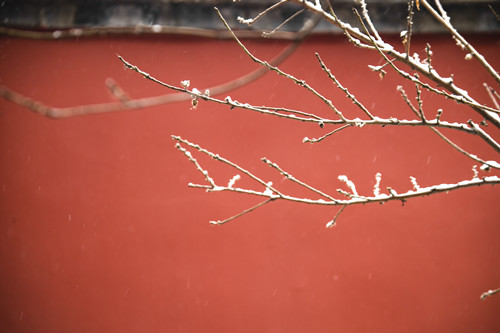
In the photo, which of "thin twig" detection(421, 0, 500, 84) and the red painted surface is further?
the red painted surface

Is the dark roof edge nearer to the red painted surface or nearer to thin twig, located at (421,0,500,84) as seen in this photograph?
the red painted surface

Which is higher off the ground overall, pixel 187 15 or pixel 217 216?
pixel 187 15

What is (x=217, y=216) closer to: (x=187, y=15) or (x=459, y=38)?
(x=187, y=15)

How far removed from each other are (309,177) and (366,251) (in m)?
0.65

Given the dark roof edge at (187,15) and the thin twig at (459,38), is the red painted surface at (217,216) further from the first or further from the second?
the thin twig at (459,38)

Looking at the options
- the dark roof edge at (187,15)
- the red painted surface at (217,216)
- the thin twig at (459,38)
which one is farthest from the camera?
the red painted surface at (217,216)

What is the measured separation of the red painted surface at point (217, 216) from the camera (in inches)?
126

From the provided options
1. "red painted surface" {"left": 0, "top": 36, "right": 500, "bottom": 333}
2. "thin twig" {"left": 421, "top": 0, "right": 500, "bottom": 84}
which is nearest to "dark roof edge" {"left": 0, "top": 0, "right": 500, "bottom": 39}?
"red painted surface" {"left": 0, "top": 36, "right": 500, "bottom": 333}

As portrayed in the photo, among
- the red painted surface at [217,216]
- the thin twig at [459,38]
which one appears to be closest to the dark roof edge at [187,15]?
the red painted surface at [217,216]

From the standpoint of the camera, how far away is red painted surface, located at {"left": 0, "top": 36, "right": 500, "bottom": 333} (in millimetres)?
3205

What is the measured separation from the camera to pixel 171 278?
3.23 metres

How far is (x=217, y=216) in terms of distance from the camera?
126 inches

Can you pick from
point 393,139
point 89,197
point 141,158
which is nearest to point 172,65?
point 141,158

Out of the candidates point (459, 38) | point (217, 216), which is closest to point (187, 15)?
point (217, 216)
